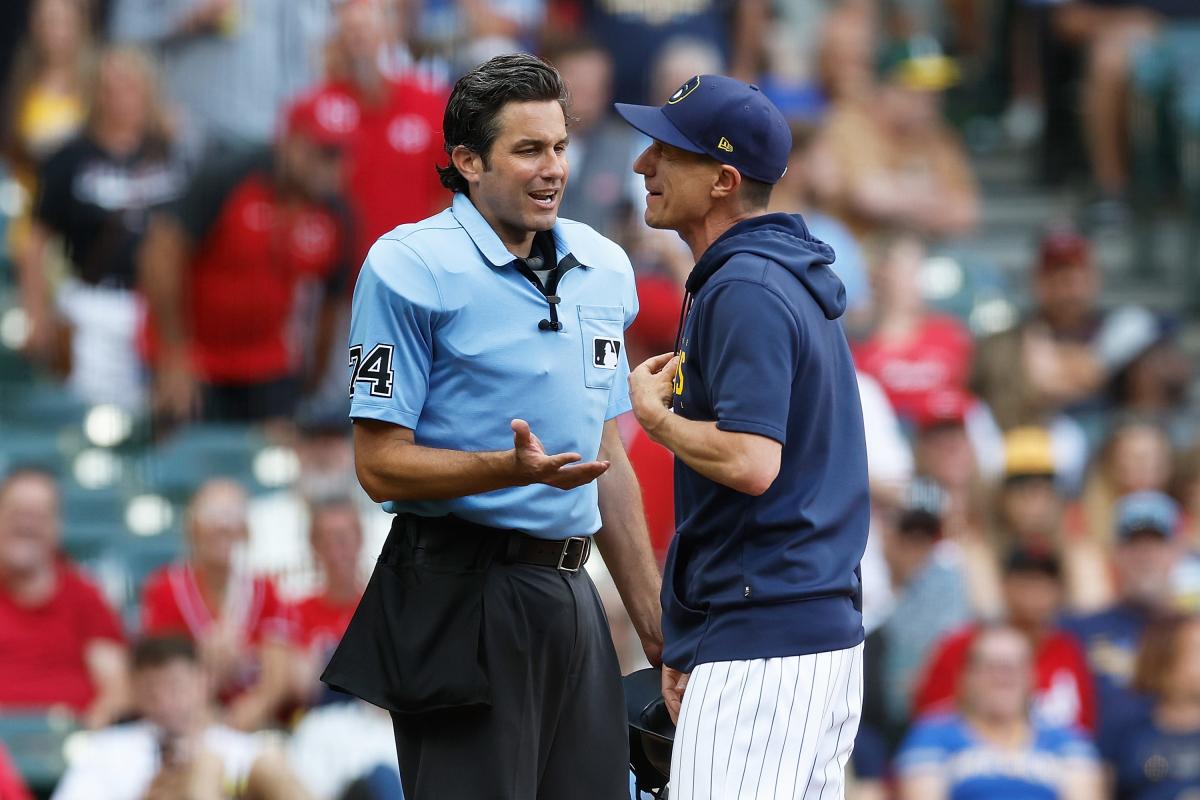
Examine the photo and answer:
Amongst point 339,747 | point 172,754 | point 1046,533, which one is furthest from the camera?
point 1046,533

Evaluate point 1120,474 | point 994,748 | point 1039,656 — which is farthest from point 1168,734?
point 1120,474

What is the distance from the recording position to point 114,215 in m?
9.03

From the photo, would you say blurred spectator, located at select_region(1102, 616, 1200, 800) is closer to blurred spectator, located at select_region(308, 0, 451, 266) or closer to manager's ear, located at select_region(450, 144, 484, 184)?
blurred spectator, located at select_region(308, 0, 451, 266)

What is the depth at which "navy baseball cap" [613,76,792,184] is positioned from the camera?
12.9 ft

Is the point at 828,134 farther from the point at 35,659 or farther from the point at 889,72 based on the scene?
the point at 35,659

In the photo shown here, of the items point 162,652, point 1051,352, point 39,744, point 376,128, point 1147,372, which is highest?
point 376,128

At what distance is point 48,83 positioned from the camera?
9.99 m

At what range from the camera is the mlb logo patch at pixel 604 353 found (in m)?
4.11

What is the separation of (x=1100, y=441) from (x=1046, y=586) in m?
1.88

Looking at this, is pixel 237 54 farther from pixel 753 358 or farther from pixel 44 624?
pixel 753 358

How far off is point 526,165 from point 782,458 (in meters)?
0.77

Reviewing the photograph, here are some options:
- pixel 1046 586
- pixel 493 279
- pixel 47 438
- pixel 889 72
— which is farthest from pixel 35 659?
pixel 889 72

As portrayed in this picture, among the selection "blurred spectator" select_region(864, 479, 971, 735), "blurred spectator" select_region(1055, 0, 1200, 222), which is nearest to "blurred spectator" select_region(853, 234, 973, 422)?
"blurred spectator" select_region(864, 479, 971, 735)

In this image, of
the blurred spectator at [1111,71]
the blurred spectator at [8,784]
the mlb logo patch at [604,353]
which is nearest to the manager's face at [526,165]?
the mlb logo patch at [604,353]
